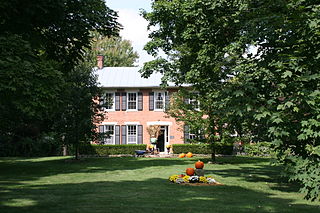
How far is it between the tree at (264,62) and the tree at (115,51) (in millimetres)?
32987

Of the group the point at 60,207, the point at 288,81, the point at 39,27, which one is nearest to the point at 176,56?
the point at 39,27

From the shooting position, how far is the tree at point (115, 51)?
48.0 meters

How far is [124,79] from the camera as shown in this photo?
112 feet

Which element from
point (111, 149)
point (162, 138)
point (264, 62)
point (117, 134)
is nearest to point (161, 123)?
point (162, 138)

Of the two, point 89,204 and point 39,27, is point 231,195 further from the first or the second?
point 39,27

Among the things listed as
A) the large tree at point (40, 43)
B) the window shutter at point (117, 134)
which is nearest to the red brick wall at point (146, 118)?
the window shutter at point (117, 134)

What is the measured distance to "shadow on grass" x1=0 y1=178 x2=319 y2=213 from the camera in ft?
26.3

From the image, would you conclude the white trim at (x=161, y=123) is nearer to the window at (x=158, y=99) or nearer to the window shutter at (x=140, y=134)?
the window shutter at (x=140, y=134)

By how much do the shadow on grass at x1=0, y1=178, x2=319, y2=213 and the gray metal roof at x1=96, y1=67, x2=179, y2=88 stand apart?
21.4 metres

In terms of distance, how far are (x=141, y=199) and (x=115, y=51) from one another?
41253mm

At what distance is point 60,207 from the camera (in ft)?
26.6

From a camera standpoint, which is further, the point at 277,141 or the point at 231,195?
the point at 231,195

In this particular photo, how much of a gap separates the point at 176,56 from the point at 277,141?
12.3 metres

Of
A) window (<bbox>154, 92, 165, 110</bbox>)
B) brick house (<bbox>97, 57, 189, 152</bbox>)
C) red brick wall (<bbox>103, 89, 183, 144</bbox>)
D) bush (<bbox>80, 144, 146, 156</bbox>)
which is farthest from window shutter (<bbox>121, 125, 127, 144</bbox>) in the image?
window (<bbox>154, 92, 165, 110</bbox>)
